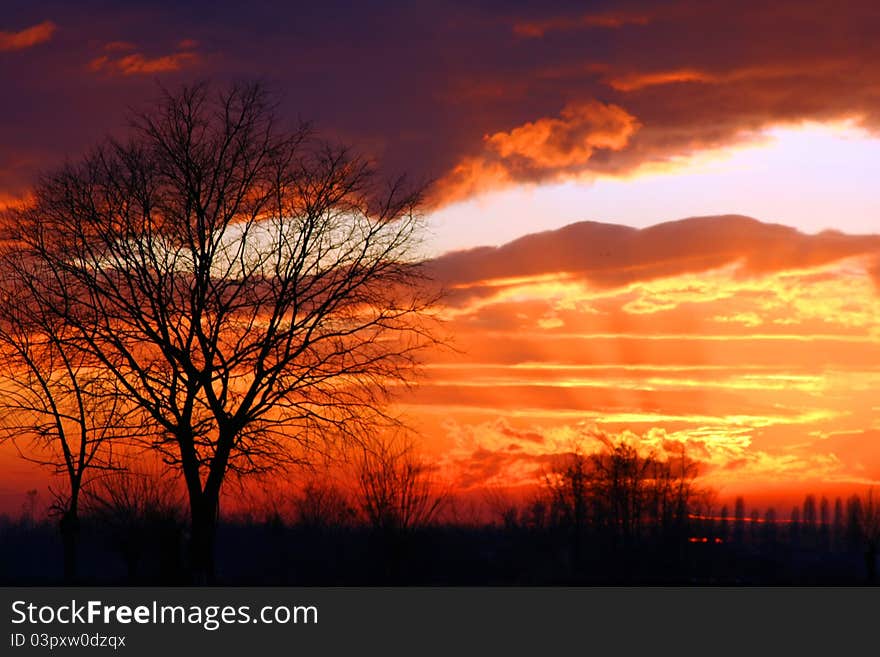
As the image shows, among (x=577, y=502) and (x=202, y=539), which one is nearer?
(x=202, y=539)

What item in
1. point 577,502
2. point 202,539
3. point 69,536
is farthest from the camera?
point 577,502

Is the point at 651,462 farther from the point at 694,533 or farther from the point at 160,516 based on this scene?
the point at 160,516

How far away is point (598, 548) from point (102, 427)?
6371 cm

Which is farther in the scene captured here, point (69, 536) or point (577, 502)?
point (577, 502)

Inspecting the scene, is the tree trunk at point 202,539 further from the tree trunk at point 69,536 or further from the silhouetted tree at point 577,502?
the silhouetted tree at point 577,502

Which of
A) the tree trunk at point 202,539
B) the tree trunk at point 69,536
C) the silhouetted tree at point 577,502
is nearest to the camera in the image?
the tree trunk at point 202,539

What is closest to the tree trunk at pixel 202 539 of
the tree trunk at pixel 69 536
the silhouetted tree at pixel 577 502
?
the tree trunk at pixel 69 536

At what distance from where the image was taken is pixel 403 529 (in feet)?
119

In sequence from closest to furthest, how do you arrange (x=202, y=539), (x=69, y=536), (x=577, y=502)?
(x=202, y=539) < (x=69, y=536) < (x=577, y=502)

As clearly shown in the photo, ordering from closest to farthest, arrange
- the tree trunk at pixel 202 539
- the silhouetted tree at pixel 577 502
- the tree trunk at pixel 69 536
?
the tree trunk at pixel 202 539 < the tree trunk at pixel 69 536 < the silhouetted tree at pixel 577 502

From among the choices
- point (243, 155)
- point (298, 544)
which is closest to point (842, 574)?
point (243, 155)

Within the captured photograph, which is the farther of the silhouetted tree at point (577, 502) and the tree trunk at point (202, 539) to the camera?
the silhouetted tree at point (577, 502)

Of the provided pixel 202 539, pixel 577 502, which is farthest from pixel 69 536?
pixel 577 502

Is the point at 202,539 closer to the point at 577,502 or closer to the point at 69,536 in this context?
the point at 69,536
